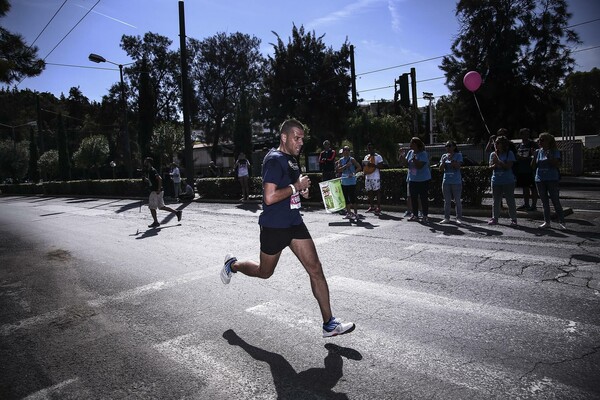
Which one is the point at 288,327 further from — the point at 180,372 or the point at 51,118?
the point at 51,118

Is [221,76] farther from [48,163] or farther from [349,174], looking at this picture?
[349,174]

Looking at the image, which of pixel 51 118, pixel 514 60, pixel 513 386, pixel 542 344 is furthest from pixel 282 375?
pixel 51 118

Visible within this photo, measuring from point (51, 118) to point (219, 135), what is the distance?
1828 inches

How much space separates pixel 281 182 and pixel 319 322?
141 centimetres

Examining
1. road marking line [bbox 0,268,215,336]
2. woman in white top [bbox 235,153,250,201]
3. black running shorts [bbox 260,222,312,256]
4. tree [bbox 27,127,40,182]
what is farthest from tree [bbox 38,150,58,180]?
black running shorts [bbox 260,222,312,256]

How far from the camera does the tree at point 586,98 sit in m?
55.6

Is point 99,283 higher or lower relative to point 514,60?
lower

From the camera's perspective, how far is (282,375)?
9.47ft

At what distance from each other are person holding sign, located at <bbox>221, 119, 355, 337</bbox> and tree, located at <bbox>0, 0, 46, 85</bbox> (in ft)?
57.6

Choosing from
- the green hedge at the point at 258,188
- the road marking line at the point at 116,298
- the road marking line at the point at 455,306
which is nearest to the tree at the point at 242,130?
the green hedge at the point at 258,188

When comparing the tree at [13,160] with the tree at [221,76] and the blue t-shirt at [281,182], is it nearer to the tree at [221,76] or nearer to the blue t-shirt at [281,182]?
the tree at [221,76]

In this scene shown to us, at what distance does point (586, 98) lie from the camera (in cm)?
5662

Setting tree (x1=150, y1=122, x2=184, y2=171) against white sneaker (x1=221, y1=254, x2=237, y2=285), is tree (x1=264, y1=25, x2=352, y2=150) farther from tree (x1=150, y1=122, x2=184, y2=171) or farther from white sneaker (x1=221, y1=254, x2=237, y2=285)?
white sneaker (x1=221, y1=254, x2=237, y2=285)

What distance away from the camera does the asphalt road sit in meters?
2.77
